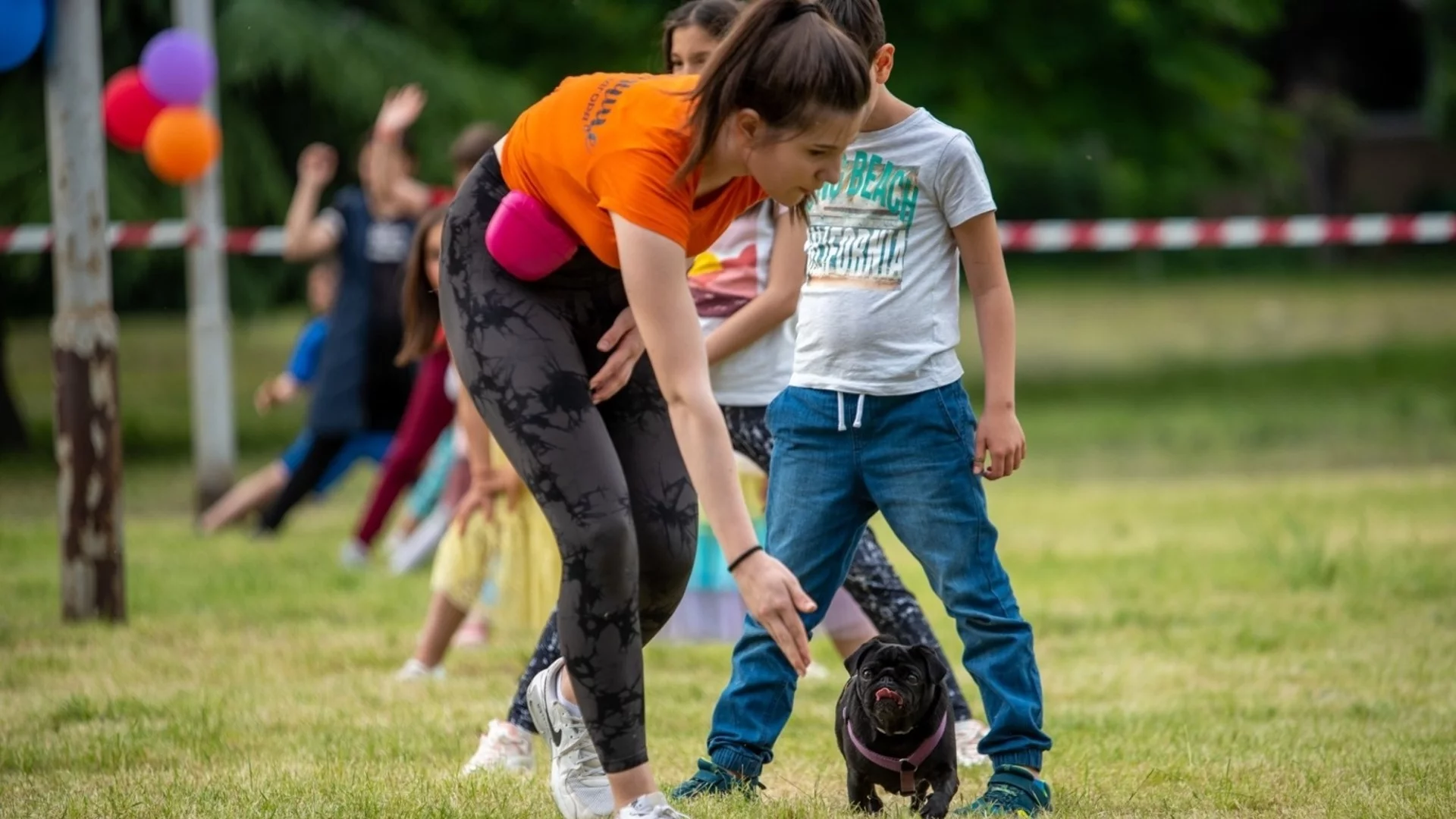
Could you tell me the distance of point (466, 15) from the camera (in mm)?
20141

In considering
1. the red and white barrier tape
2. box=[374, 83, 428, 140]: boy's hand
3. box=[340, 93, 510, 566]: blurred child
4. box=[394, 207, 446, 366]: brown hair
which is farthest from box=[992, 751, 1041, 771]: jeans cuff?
the red and white barrier tape

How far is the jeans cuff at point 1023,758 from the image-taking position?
3.98 m

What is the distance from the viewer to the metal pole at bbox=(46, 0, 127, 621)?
700 centimetres

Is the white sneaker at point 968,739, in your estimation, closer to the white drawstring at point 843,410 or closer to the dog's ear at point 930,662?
the dog's ear at point 930,662

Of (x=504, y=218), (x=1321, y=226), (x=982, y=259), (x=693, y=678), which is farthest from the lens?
(x=1321, y=226)

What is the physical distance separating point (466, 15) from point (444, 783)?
16944 mm

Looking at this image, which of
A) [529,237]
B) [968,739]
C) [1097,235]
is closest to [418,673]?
[968,739]

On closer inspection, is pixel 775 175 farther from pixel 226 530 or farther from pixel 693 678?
pixel 226 530

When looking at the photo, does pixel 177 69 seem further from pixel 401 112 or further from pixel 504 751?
pixel 504 751

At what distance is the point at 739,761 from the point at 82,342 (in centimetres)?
401

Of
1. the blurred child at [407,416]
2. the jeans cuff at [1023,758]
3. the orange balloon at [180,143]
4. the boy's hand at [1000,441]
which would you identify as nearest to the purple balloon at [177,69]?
the orange balloon at [180,143]

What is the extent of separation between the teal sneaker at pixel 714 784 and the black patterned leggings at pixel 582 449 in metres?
0.55

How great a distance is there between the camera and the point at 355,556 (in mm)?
9117

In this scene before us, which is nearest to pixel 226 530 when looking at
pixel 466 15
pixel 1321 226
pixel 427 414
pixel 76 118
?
pixel 427 414
